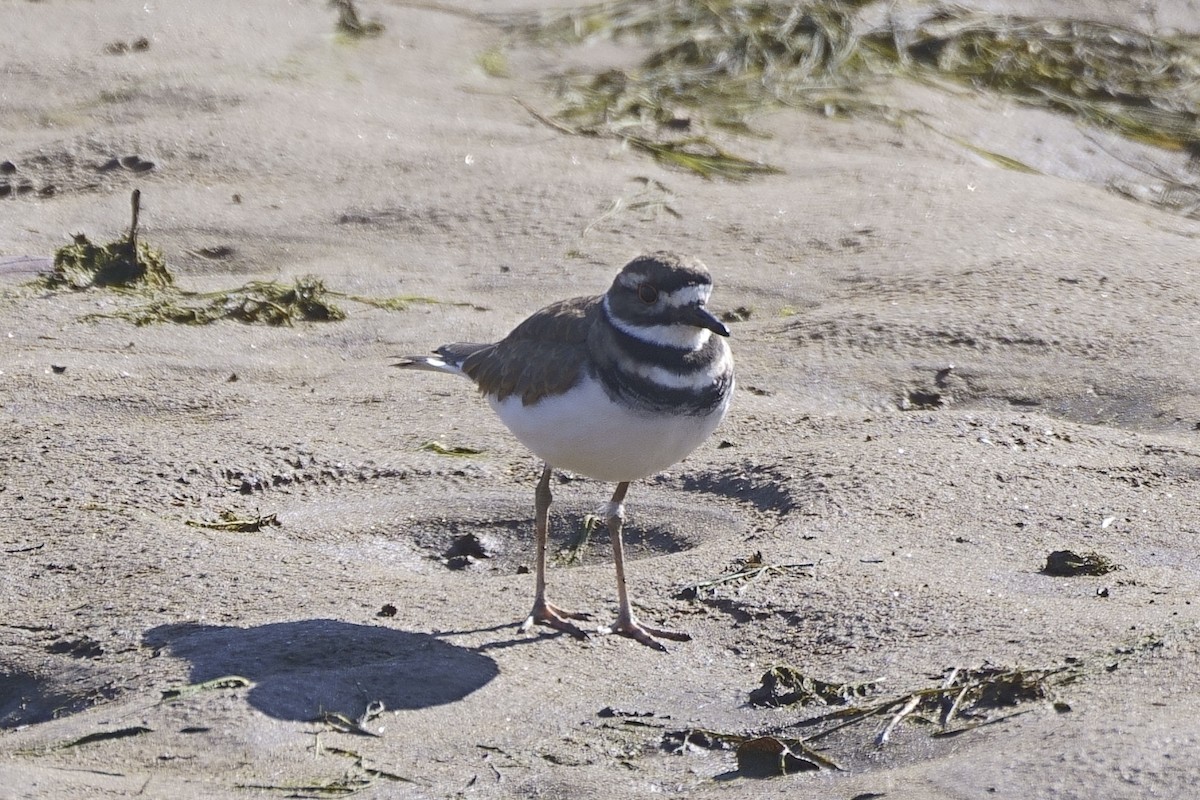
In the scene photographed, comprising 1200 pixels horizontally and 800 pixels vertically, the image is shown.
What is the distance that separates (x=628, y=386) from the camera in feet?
12.7

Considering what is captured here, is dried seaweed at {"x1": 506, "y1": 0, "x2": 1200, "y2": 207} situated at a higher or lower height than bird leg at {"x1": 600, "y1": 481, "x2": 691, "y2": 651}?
higher

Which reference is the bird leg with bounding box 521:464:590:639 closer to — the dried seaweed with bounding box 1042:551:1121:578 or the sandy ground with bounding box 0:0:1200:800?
the sandy ground with bounding box 0:0:1200:800

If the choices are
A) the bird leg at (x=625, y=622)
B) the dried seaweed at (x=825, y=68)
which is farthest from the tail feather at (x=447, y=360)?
the dried seaweed at (x=825, y=68)

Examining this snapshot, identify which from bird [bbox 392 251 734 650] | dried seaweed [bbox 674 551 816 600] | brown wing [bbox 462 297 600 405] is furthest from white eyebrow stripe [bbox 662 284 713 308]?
dried seaweed [bbox 674 551 816 600]

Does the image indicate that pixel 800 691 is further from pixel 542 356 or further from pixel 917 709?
pixel 542 356

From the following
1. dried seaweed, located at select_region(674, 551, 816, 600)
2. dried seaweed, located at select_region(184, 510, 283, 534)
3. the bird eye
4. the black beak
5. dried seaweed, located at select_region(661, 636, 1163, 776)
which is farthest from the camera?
dried seaweed, located at select_region(184, 510, 283, 534)

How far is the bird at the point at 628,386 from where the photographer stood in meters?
3.89

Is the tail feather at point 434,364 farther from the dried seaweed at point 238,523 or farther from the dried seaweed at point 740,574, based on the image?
the dried seaweed at point 740,574

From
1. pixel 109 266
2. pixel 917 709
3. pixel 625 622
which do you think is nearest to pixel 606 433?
pixel 625 622

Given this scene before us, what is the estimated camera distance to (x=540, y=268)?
6.46m

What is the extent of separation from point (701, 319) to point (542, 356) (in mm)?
511

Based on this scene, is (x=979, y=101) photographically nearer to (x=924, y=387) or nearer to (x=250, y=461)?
(x=924, y=387)

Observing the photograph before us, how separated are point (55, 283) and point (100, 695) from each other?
2.97 meters

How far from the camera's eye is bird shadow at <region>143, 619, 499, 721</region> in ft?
11.8
